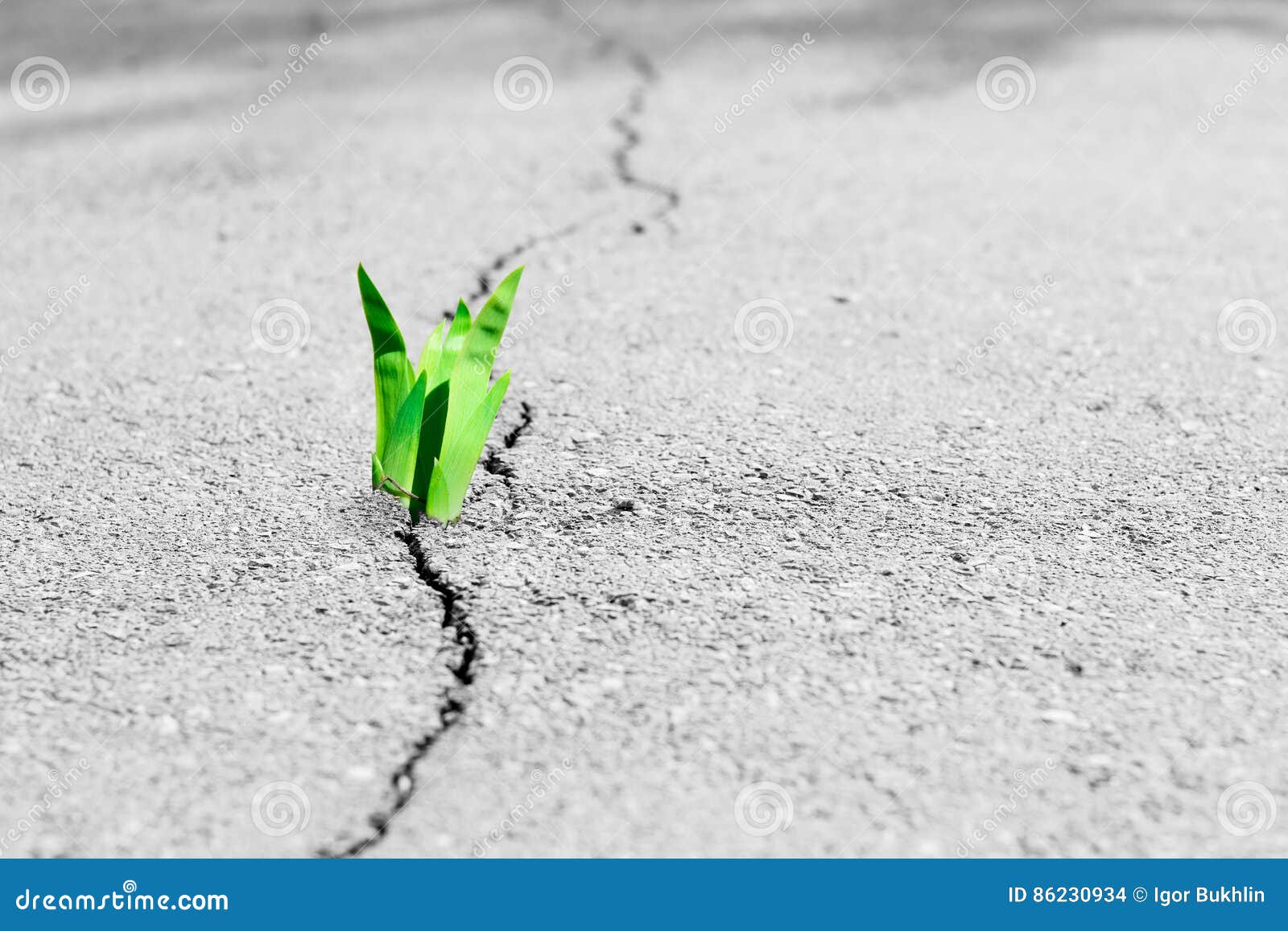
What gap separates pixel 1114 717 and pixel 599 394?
5.38 feet

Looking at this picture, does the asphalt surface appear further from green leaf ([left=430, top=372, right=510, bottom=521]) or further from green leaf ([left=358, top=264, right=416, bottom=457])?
green leaf ([left=358, top=264, right=416, bottom=457])

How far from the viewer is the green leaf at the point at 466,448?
2691mm

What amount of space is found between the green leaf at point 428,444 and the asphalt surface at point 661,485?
0.32 ft

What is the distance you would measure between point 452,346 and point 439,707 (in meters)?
0.82

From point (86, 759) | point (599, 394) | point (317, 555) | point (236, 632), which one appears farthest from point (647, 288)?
point (86, 759)

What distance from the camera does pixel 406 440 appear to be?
273cm

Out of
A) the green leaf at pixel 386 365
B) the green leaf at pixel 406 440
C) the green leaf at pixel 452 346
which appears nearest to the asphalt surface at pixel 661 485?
the green leaf at pixel 406 440

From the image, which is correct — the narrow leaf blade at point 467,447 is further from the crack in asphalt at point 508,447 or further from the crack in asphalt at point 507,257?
the crack in asphalt at point 507,257

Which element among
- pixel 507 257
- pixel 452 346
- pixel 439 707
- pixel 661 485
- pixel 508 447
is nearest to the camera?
pixel 439 707

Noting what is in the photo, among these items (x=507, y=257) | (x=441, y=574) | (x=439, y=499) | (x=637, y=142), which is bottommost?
(x=441, y=574)

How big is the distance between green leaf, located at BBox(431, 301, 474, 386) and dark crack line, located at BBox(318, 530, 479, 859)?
34 cm

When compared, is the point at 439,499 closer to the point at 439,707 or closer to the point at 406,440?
the point at 406,440

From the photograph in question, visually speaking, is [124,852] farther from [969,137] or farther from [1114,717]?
[969,137]

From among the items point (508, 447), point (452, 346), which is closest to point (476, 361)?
point (452, 346)
